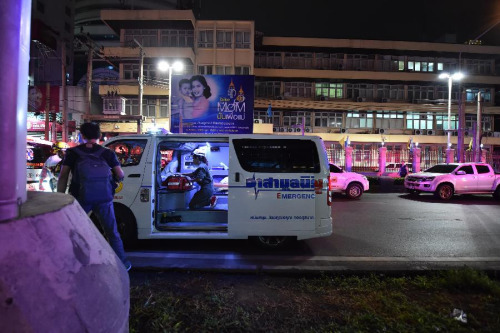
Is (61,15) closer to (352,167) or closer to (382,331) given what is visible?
(352,167)

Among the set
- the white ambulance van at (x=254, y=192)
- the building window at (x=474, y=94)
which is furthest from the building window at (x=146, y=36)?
the building window at (x=474, y=94)

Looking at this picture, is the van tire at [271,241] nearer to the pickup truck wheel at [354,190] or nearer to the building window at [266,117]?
the pickup truck wheel at [354,190]

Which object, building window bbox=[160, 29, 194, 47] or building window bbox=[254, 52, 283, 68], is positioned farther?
building window bbox=[254, 52, 283, 68]

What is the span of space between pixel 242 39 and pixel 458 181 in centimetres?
2363

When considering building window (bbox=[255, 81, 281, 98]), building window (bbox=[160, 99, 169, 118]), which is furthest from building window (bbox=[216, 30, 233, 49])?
building window (bbox=[160, 99, 169, 118])

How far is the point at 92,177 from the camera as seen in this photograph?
4062 mm

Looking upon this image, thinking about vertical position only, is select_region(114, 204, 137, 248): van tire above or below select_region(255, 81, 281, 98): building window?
below

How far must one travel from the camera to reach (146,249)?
5.73m

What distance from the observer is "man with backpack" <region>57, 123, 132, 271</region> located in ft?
13.3

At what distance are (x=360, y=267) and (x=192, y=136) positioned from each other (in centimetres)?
333

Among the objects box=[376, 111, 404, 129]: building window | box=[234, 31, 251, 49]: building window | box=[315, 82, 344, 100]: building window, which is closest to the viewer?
box=[234, 31, 251, 49]: building window

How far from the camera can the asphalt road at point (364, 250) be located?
492cm

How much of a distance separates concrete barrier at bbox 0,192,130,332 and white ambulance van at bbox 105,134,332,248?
11.8 feet

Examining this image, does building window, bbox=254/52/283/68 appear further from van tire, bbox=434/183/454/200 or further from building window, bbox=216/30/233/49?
van tire, bbox=434/183/454/200
